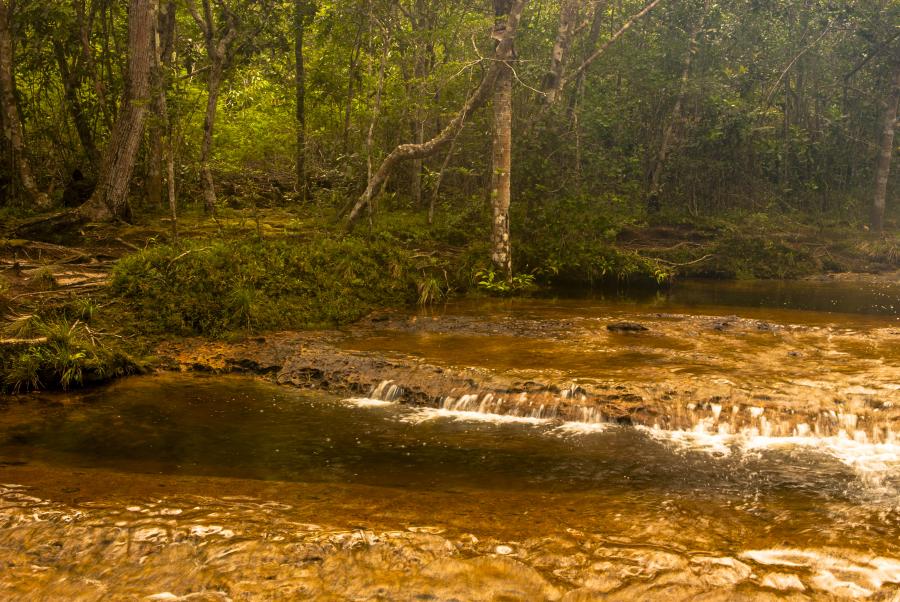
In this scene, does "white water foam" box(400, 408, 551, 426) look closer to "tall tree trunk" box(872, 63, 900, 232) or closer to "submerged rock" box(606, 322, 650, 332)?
"submerged rock" box(606, 322, 650, 332)

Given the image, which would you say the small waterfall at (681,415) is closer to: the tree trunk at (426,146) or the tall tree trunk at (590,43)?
the tree trunk at (426,146)

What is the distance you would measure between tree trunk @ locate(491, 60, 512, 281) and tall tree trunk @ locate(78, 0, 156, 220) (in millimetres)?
6852

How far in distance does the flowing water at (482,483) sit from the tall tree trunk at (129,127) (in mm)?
6122

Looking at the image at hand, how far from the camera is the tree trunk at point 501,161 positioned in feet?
44.1

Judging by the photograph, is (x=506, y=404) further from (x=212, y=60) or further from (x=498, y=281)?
(x=212, y=60)

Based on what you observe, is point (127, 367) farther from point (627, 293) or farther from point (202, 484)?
point (627, 293)

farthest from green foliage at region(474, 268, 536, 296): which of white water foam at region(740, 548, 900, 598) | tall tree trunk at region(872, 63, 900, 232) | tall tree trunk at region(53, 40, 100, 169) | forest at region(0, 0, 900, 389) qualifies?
tall tree trunk at region(872, 63, 900, 232)

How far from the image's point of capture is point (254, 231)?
1350cm

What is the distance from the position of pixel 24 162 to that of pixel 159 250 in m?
5.40

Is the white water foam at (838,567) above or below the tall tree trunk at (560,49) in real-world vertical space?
below

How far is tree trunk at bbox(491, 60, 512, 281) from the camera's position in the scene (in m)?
13.4

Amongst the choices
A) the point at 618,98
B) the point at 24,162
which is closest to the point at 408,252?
the point at 24,162

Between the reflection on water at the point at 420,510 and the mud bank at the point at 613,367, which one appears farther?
the mud bank at the point at 613,367

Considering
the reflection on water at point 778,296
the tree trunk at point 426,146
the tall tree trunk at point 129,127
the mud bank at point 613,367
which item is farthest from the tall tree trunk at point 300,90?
the reflection on water at point 778,296
